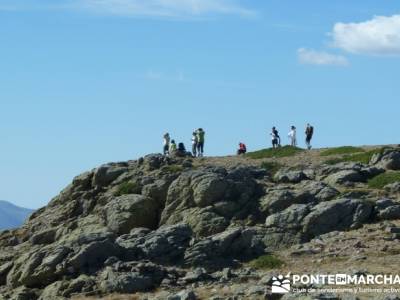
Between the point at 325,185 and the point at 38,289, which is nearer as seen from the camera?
the point at 38,289

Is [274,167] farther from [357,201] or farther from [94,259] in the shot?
[94,259]

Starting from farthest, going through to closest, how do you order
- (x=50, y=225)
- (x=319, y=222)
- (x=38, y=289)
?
(x=50, y=225), (x=319, y=222), (x=38, y=289)

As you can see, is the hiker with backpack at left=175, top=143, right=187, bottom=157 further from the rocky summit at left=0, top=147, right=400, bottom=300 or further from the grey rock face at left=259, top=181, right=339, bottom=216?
the grey rock face at left=259, top=181, right=339, bottom=216

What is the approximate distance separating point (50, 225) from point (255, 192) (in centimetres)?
1336

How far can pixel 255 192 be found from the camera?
46.0m

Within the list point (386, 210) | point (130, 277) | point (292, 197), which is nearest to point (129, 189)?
point (292, 197)

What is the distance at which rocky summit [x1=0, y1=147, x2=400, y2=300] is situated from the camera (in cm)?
3506

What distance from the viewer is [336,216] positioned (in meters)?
41.4

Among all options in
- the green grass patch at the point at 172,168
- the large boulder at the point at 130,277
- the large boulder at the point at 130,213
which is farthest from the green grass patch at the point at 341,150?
the large boulder at the point at 130,277

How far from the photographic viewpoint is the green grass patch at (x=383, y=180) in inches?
1869

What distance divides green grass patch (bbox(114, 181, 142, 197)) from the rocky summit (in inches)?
3.2

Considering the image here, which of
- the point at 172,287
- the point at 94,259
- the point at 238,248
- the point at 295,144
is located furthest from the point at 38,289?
the point at 295,144

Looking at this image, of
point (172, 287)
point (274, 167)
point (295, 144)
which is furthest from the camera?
point (295, 144)

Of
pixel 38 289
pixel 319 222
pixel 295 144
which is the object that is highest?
pixel 295 144
